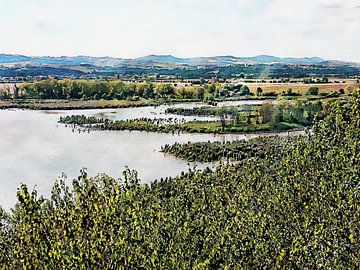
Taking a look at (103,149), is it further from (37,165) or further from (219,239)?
(219,239)

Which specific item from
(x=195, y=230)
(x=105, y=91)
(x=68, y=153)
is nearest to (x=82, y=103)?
(x=105, y=91)

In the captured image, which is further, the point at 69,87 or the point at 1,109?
the point at 69,87

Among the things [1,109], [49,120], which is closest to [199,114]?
[49,120]

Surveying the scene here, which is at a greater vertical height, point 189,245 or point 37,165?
point 189,245

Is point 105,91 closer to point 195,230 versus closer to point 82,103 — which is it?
point 82,103

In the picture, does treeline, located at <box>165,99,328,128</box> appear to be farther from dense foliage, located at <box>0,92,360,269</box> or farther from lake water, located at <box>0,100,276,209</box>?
dense foliage, located at <box>0,92,360,269</box>

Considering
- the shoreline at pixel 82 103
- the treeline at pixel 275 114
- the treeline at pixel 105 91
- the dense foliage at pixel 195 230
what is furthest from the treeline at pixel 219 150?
the treeline at pixel 105 91
